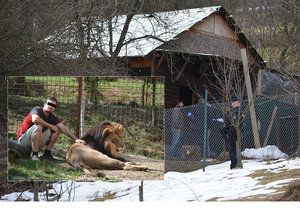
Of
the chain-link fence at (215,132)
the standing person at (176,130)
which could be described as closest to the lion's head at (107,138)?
the chain-link fence at (215,132)

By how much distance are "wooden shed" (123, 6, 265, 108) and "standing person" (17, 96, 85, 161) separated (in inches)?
190

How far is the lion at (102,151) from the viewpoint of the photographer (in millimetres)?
3881

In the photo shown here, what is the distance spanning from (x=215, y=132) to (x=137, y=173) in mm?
5032

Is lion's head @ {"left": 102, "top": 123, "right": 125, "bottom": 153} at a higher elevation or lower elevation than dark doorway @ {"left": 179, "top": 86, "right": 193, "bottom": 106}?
lower

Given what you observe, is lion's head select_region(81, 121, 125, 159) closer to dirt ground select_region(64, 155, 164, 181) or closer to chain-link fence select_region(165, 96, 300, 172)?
dirt ground select_region(64, 155, 164, 181)

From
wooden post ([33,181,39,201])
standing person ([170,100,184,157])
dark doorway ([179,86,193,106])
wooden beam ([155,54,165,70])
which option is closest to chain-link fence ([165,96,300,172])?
standing person ([170,100,184,157])

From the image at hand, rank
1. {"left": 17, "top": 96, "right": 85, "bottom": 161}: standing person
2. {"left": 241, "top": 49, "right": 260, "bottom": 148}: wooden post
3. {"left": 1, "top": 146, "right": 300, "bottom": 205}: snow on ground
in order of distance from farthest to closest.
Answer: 1. {"left": 241, "top": 49, "right": 260, "bottom": 148}: wooden post
2. {"left": 1, "top": 146, "right": 300, "bottom": 205}: snow on ground
3. {"left": 17, "top": 96, "right": 85, "bottom": 161}: standing person

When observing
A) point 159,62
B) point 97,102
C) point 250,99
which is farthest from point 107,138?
point 159,62

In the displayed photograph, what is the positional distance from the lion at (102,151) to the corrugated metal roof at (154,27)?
17.5ft

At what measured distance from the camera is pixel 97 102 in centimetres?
392

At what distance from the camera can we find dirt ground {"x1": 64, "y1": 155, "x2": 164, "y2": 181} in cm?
391

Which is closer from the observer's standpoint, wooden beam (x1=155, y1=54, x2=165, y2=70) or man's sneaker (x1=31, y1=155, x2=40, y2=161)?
man's sneaker (x1=31, y1=155, x2=40, y2=161)

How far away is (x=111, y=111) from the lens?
154 inches

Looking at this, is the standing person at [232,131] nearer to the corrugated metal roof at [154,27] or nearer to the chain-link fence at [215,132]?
the chain-link fence at [215,132]
